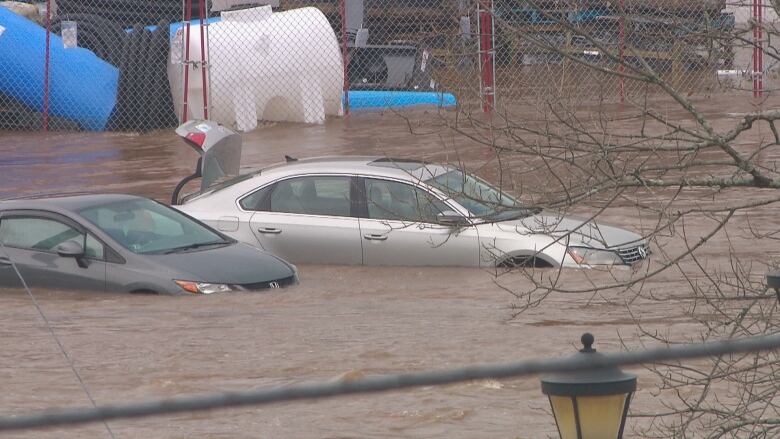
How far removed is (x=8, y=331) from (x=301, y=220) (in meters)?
3.06

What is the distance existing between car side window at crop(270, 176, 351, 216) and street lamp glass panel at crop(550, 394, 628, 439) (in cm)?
858

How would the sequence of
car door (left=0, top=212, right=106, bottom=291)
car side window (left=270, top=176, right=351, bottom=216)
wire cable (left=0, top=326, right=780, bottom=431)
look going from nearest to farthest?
wire cable (left=0, top=326, right=780, bottom=431) < car door (left=0, top=212, right=106, bottom=291) < car side window (left=270, top=176, right=351, bottom=216)

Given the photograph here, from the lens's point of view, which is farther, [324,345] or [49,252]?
[49,252]

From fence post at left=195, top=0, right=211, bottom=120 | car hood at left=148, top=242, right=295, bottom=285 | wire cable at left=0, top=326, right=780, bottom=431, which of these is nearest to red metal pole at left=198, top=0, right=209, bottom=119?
fence post at left=195, top=0, right=211, bottom=120

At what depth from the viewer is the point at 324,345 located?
30.1 feet

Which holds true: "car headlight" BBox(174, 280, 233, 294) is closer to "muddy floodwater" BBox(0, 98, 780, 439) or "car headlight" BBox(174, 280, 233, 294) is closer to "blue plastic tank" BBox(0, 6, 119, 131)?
"muddy floodwater" BBox(0, 98, 780, 439)

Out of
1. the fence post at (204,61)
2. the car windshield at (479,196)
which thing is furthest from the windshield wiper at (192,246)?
the fence post at (204,61)

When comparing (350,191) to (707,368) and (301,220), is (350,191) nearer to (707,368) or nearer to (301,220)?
(301,220)

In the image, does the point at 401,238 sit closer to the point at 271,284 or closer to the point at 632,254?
the point at 271,284

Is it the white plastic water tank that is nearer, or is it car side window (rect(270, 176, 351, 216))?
car side window (rect(270, 176, 351, 216))

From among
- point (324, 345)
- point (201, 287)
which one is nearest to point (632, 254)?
point (324, 345)

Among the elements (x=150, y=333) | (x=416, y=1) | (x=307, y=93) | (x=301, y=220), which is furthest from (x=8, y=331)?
(x=416, y=1)

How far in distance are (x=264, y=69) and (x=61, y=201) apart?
432 inches

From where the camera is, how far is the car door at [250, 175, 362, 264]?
11836mm
